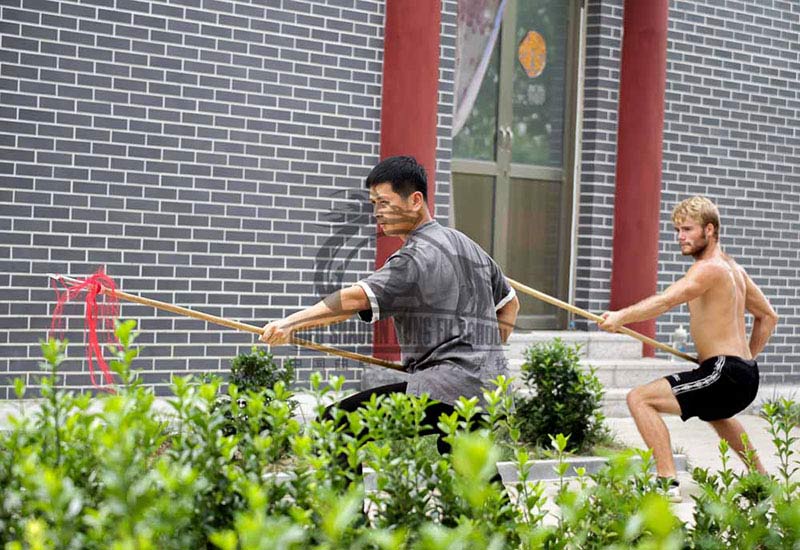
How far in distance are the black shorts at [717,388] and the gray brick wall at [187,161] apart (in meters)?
2.85

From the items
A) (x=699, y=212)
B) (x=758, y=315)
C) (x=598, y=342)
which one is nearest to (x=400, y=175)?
(x=699, y=212)

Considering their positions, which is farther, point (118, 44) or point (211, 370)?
point (211, 370)

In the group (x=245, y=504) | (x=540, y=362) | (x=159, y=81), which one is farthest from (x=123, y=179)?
(x=245, y=504)

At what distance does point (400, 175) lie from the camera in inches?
209

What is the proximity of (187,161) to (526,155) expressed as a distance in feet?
11.9

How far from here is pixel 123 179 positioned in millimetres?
8375

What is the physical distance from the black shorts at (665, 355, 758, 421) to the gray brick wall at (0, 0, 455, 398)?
2.85 meters

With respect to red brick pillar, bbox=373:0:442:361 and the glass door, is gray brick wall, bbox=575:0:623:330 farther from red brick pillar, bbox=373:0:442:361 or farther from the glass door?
red brick pillar, bbox=373:0:442:361

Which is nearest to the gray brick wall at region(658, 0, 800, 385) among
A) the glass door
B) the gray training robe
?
the glass door

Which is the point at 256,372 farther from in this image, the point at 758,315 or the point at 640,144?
the point at 640,144

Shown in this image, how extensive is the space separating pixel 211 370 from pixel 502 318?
3.57m

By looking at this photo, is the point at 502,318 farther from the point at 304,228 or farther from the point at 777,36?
the point at 777,36

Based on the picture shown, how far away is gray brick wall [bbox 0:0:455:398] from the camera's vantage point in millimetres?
8031

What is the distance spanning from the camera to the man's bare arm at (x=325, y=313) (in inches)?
203
